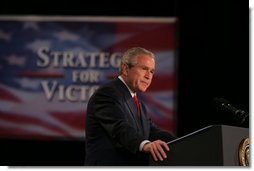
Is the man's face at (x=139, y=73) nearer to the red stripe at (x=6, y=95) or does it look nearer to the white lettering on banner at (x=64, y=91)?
the white lettering on banner at (x=64, y=91)

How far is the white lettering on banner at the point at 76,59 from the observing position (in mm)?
3248

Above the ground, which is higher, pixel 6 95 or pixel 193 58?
pixel 193 58

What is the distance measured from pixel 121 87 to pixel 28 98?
1297 mm

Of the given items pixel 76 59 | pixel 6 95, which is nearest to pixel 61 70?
pixel 76 59

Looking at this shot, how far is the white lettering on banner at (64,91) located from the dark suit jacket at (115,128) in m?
1.11

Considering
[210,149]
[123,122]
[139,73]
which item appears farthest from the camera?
[139,73]

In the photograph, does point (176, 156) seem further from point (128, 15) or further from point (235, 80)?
point (128, 15)

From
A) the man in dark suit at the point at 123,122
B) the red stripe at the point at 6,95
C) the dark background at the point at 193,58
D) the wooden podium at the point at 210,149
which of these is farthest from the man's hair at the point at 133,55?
the red stripe at the point at 6,95

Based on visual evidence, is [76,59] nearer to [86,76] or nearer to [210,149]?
[86,76]

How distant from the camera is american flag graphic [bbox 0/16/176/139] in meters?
3.24

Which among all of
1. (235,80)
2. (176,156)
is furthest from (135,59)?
(235,80)

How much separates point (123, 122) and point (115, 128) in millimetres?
43

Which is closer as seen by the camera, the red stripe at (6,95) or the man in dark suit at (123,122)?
the man in dark suit at (123,122)

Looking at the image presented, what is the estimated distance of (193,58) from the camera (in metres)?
3.19
